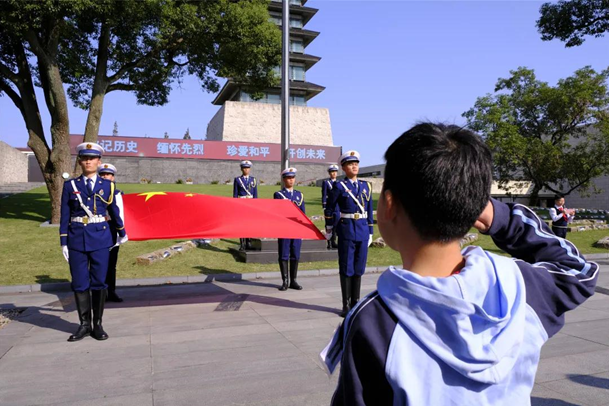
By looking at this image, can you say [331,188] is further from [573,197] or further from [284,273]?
[573,197]

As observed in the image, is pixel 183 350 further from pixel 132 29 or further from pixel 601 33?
pixel 601 33

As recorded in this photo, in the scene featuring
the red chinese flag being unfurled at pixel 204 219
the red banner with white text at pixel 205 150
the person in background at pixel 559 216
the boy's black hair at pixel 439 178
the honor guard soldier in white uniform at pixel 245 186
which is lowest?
the person in background at pixel 559 216

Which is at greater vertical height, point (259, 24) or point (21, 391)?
point (259, 24)

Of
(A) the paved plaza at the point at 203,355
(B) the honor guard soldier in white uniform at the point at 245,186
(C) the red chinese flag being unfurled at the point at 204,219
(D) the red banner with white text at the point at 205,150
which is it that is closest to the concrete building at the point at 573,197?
(D) the red banner with white text at the point at 205,150

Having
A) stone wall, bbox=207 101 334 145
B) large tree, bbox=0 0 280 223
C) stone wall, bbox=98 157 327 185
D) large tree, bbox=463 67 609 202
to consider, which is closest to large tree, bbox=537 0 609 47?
large tree, bbox=463 67 609 202

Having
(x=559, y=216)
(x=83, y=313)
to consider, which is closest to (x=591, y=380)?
(x=83, y=313)

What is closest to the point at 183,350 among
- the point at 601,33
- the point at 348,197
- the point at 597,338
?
the point at 348,197

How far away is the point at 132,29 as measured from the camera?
14.2 meters

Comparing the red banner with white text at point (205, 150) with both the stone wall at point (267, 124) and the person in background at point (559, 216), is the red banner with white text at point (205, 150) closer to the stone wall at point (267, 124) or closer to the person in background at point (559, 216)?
the stone wall at point (267, 124)

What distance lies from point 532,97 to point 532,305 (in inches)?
1068

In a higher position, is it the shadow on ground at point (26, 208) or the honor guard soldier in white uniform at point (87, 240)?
the honor guard soldier in white uniform at point (87, 240)

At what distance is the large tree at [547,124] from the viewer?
70.3 ft

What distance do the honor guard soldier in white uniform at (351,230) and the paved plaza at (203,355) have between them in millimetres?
456

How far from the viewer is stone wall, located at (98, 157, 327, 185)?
3300 cm
